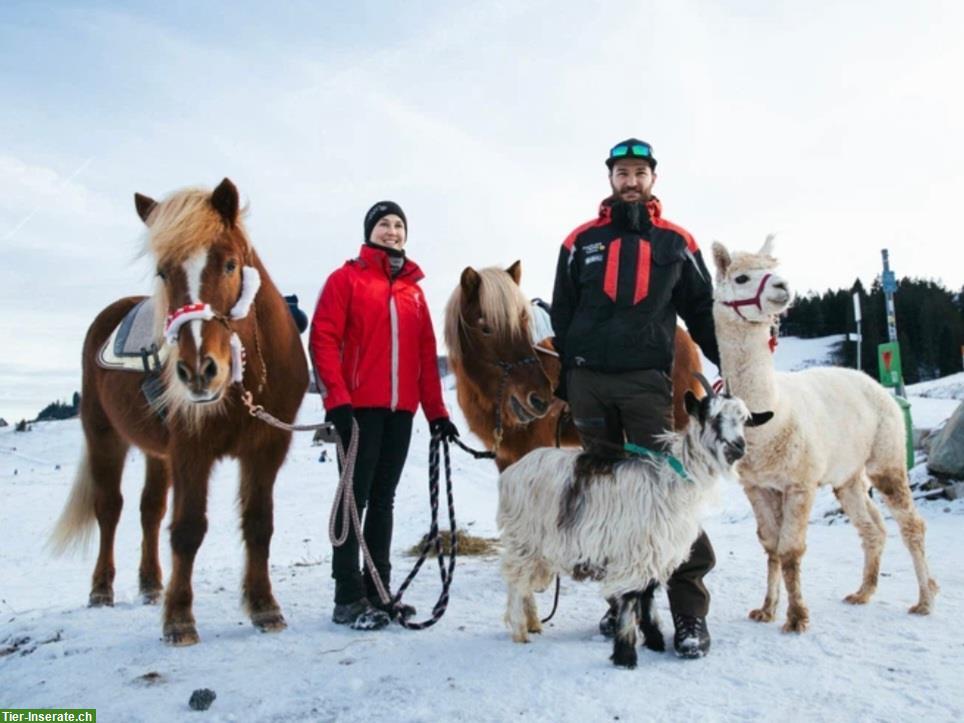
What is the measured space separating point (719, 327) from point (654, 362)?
685 millimetres

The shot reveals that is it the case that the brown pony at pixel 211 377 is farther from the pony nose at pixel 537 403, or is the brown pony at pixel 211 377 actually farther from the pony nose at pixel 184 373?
the pony nose at pixel 537 403

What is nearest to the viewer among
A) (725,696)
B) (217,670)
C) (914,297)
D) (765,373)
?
(725,696)

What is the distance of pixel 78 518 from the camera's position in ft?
18.7

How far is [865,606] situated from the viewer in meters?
4.47

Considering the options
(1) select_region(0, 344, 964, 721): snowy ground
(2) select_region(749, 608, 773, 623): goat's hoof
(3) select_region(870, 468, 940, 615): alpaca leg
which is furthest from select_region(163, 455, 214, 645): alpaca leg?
(3) select_region(870, 468, 940, 615): alpaca leg

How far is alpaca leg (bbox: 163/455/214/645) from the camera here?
385cm

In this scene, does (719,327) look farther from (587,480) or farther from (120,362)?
(120,362)

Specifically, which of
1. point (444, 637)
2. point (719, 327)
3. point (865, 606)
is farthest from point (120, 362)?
point (865, 606)

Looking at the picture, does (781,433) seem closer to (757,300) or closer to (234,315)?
(757,300)

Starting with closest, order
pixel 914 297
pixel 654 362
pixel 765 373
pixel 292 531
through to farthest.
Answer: pixel 654 362 → pixel 765 373 → pixel 292 531 → pixel 914 297

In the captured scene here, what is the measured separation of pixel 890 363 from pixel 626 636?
446 inches

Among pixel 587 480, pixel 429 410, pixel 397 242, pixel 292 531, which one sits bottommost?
pixel 292 531

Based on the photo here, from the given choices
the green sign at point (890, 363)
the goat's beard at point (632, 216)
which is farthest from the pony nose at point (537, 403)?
the green sign at point (890, 363)

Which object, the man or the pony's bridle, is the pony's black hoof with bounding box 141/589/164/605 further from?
the pony's bridle
